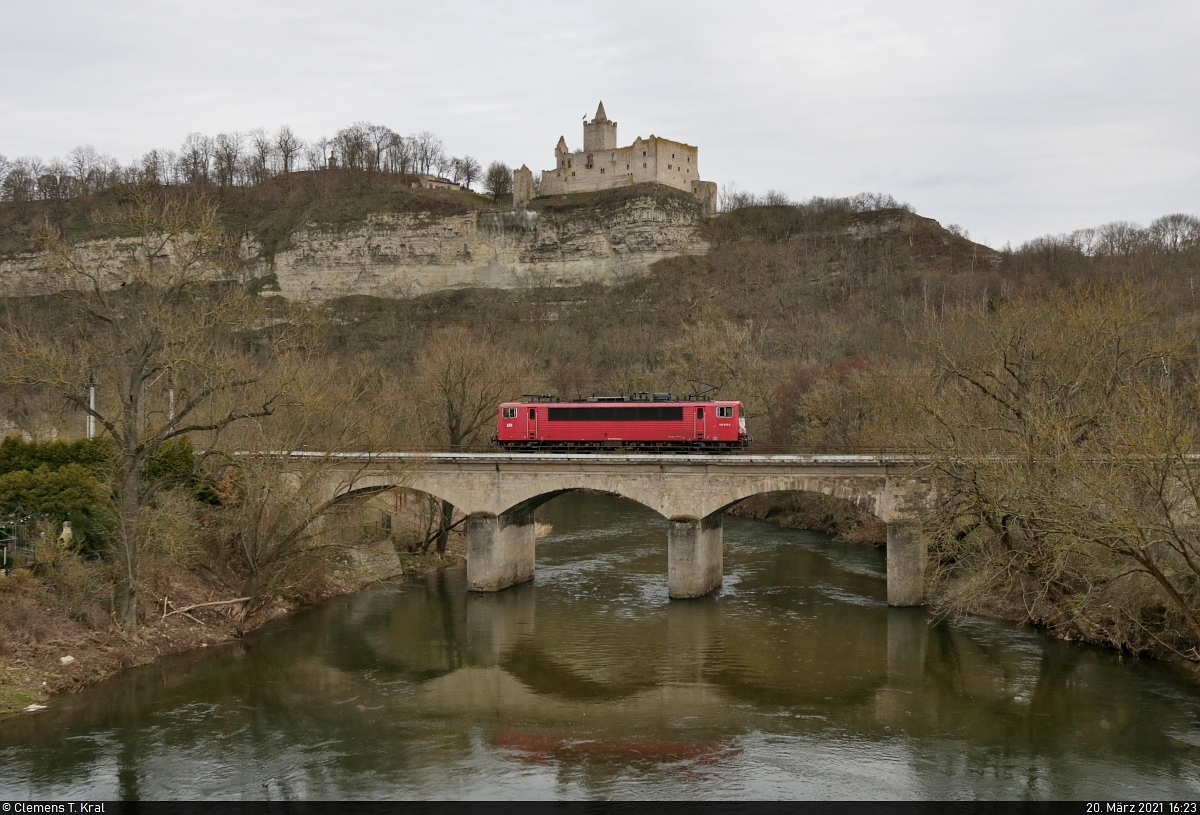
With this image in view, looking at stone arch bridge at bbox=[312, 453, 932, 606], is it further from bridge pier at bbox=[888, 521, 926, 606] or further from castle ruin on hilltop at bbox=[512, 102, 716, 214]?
castle ruin on hilltop at bbox=[512, 102, 716, 214]

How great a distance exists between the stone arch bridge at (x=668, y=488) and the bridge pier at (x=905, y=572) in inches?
1.3

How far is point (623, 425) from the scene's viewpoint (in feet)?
131

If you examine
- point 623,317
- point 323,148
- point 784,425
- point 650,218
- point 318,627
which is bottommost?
point 318,627

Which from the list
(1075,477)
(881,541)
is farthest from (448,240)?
(1075,477)

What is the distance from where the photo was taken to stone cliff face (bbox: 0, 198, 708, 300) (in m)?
113

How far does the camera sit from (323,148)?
135125 millimetres

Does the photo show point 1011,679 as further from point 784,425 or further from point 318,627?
point 784,425

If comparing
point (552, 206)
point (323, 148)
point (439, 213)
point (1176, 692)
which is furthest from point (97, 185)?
point (1176, 692)

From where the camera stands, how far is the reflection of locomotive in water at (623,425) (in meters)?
38.6

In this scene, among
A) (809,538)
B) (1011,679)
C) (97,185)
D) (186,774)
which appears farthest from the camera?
(97,185)

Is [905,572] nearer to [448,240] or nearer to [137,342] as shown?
[137,342]

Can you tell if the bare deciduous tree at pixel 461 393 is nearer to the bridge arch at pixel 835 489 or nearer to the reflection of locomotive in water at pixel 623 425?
the reflection of locomotive in water at pixel 623 425

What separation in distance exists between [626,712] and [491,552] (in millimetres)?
13556

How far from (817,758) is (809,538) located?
26389mm
